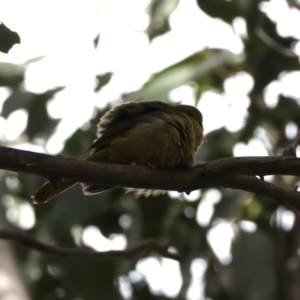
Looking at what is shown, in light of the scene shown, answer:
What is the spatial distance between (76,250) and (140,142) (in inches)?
32.1

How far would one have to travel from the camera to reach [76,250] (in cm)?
367

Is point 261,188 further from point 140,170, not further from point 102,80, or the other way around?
point 102,80

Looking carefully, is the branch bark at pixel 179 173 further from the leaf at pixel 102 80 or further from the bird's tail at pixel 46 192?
the leaf at pixel 102 80

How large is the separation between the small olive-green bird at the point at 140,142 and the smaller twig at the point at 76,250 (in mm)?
310

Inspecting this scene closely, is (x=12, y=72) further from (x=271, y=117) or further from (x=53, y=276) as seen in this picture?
(x=271, y=117)

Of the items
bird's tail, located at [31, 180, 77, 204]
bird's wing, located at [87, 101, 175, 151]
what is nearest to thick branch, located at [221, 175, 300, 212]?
bird's tail, located at [31, 180, 77, 204]

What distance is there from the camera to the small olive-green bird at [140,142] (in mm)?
3354

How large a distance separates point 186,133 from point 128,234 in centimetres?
216

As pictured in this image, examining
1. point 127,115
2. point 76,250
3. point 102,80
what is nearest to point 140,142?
point 127,115

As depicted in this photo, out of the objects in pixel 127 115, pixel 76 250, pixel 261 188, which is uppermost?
pixel 261 188

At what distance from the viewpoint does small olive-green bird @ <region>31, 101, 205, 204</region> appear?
335 centimetres

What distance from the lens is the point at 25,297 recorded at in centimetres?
272

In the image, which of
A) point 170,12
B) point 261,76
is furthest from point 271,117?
point 170,12

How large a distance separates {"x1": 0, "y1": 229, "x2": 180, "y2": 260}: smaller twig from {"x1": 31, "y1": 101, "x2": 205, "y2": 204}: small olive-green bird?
0.31 metres
